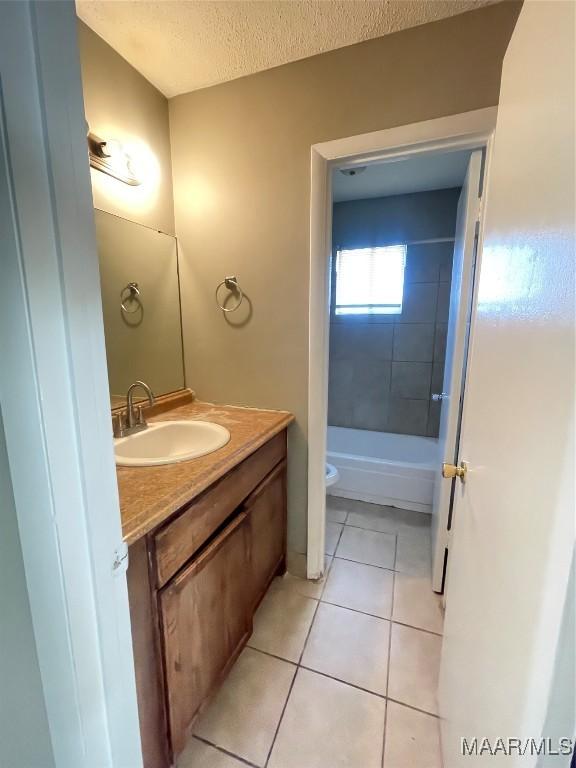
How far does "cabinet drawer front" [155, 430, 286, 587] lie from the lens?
33.7 inches

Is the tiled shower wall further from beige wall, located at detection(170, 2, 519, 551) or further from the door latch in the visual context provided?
the door latch

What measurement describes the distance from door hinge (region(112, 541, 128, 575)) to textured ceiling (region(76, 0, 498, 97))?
1683mm

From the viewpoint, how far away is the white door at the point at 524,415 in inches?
16.1

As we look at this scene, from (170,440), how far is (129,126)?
4.53ft

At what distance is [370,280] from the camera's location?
3025 millimetres

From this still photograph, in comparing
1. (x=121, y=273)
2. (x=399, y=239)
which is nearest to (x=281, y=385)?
(x=121, y=273)

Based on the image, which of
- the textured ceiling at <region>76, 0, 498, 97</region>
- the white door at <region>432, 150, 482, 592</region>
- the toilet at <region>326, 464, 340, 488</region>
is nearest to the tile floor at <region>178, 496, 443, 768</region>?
the white door at <region>432, 150, 482, 592</region>

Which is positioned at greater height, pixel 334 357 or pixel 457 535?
pixel 334 357

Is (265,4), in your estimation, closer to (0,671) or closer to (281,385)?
(281,385)

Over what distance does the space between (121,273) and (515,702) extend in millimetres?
1755

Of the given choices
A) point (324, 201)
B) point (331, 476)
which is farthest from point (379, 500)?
point (324, 201)

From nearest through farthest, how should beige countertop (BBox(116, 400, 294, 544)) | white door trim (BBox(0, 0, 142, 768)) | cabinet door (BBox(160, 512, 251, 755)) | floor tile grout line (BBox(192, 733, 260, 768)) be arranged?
white door trim (BBox(0, 0, 142, 768)) < beige countertop (BBox(116, 400, 294, 544)) < cabinet door (BBox(160, 512, 251, 755)) < floor tile grout line (BBox(192, 733, 260, 768))

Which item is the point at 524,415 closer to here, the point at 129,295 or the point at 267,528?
the point at 267,528

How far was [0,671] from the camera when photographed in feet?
1.80
